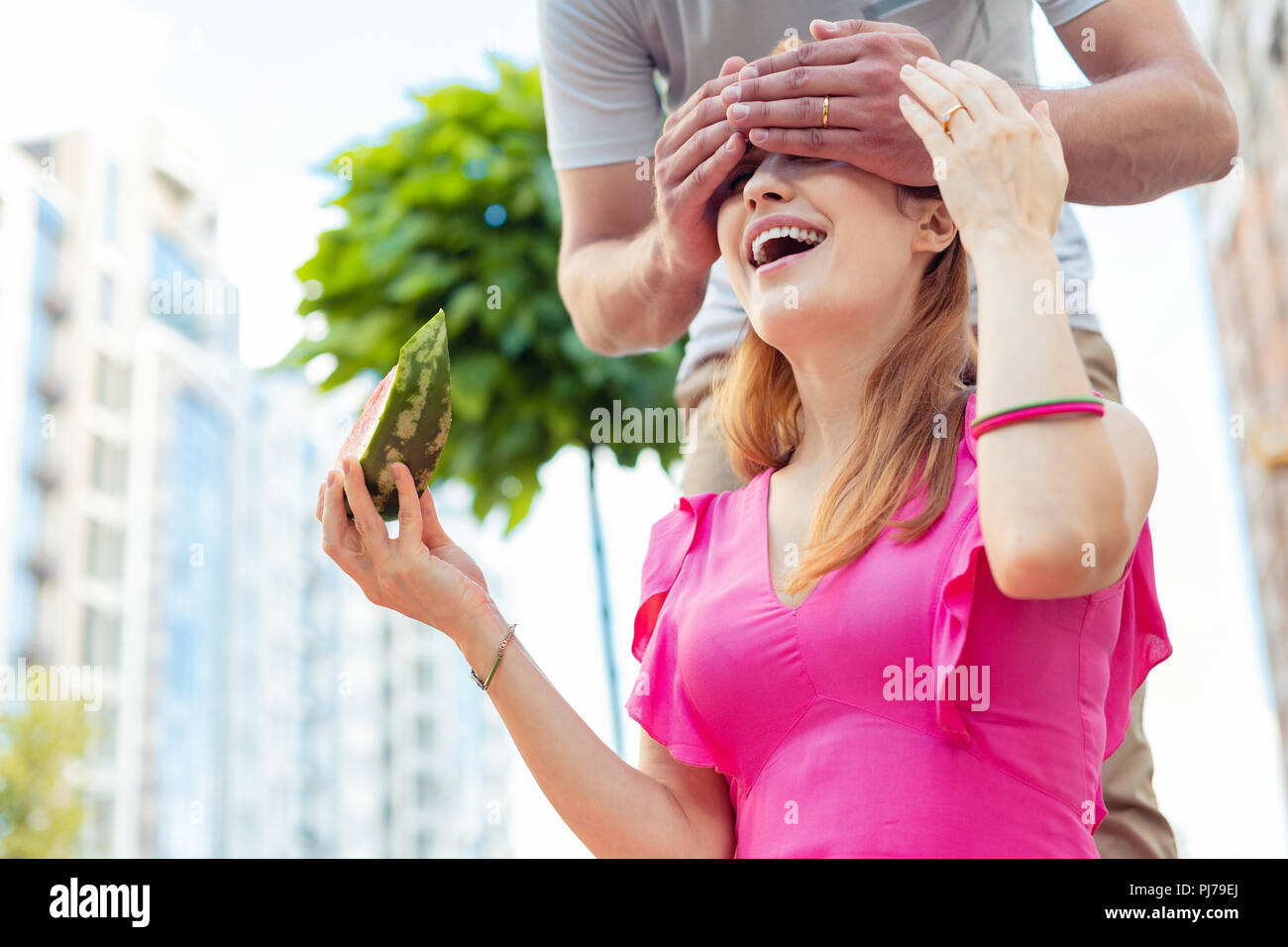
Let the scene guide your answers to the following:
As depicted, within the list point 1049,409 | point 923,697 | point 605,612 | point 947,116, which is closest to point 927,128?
point 947,116

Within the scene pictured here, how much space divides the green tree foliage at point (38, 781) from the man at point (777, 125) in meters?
23.0

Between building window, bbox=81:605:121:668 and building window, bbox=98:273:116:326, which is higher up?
building window, bbox=98:273:116:326

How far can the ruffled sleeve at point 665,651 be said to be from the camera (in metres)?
1.85

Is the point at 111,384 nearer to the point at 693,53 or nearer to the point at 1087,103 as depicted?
the point at 693,53

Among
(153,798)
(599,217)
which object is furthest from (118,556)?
(599,217)

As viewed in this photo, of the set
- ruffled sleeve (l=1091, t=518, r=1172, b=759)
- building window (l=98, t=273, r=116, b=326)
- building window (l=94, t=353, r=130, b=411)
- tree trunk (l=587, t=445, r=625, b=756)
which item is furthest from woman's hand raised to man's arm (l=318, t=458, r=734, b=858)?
building window (l=98, t=273, r=116, b=326)

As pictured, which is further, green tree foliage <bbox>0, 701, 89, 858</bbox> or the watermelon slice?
green tree foliage <bbox>0, 701, 89, 858</bbox>

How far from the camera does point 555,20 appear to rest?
2.89 m

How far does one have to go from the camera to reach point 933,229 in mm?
1922

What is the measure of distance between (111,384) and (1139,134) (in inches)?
1752

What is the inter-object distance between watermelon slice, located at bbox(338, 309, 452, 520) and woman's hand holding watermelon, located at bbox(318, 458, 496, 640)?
0.02m

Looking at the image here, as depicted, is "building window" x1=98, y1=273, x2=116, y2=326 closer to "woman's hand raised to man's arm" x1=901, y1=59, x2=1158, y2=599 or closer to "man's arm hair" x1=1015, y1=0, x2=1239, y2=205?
"man's arm hair" x1=1015, y1=0, x2=1239, y2=205

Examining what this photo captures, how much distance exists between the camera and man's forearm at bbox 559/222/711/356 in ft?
7.97
